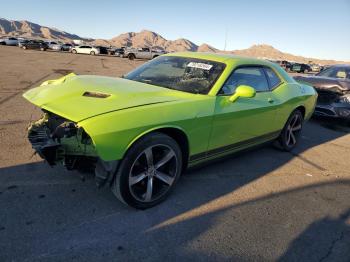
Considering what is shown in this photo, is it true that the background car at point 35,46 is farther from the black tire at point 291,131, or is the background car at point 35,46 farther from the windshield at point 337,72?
the black tire at point 291,131

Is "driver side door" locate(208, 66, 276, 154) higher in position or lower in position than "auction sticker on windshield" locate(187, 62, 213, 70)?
lower

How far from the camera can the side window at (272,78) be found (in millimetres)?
4898

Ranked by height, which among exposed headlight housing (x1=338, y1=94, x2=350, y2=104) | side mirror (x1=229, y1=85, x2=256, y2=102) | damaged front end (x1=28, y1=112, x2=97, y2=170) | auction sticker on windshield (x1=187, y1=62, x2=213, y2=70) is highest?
auction sticker on windshield (x1=187, y1=62, x2=213, y2=70)

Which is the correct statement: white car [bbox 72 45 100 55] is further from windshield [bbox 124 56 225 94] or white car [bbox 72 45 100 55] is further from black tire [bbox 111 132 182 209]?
black tire [bbox 111 132 182 209]

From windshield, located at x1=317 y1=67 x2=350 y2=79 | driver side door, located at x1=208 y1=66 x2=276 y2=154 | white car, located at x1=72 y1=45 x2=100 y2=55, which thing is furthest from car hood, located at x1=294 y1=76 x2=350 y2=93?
white car, located at x1=72 y1=45 x2=100 y2=55

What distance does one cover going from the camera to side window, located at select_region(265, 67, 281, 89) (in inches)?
193

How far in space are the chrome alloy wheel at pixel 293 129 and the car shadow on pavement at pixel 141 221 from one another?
4.88 feet

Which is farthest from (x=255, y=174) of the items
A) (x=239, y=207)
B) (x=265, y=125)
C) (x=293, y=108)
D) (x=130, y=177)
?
(x=130, y=177)

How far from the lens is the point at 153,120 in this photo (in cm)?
304

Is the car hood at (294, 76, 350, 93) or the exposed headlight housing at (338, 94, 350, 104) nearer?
the exposed headlight housing at (338, 94, 350, 104)

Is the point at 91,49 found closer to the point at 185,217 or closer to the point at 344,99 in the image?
the point at 344,99

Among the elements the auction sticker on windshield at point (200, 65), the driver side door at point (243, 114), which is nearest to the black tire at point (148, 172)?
the driver side door at point (243, 114)

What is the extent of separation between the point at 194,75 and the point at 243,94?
695mm

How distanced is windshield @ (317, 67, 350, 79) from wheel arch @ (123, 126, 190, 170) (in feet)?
22.6
